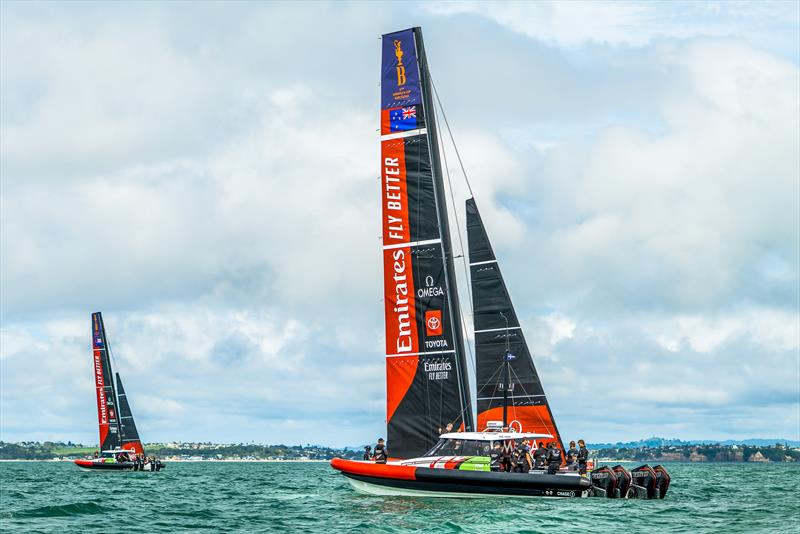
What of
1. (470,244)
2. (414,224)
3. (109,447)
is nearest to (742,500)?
(470,244)

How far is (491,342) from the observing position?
45219 mm

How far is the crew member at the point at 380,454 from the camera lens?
37.6m

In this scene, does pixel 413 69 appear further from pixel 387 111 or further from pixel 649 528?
pixel 649 528

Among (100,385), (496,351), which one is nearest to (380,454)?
(496,351)

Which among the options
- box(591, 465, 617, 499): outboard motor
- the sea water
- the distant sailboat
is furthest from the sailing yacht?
the distant sailboat

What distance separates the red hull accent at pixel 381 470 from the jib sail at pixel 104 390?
57.9m

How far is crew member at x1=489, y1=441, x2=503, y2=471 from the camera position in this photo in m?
34.3

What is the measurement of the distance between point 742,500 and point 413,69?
22.8 meters

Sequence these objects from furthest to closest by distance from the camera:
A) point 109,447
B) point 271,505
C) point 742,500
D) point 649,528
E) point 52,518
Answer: point 109,447, point 742,500, point 271,505, point 52,518, point 649,528

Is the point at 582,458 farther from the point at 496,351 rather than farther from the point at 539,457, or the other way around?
the point at 496,351

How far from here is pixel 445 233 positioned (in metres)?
36.8

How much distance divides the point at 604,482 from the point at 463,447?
5300 mm

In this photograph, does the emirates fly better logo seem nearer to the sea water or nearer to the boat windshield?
the boat windshield

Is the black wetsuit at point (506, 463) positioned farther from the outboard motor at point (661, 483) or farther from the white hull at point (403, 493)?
the outboard motor at point (661, 483)
